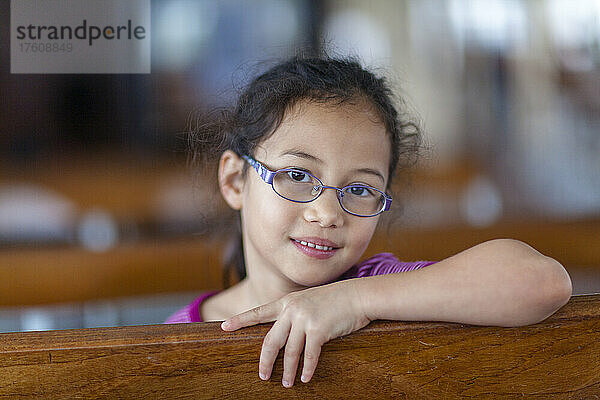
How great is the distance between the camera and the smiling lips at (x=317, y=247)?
764mm

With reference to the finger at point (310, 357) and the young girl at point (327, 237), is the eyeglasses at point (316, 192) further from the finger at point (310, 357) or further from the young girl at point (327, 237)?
the finger at point (310, 357)

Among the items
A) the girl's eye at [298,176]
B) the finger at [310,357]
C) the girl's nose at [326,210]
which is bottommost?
the finger at [310,357]

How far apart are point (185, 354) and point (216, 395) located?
4cm

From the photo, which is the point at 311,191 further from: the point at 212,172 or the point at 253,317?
the point at 212,172

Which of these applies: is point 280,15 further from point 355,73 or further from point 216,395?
point 216,395

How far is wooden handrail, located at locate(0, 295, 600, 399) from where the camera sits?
0.48 m

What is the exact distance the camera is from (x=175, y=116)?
5.91 ft

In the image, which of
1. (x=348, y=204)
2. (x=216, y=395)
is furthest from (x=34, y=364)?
(x=348, y=204)

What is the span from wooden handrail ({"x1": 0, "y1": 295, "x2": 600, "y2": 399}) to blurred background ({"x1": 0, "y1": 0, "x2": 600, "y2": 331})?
68cm

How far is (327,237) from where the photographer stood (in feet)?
2.49

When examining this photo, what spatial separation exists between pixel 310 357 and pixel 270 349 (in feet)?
0.10

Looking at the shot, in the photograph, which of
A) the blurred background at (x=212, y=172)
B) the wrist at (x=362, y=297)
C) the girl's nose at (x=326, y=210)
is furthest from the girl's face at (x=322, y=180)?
the blurred background at (x=212, y=172)

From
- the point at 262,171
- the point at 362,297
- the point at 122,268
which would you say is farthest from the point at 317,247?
the point at 122,268

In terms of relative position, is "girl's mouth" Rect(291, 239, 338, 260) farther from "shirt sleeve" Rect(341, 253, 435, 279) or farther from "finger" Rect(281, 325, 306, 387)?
"finger" Rect(281, 325, 306, 387)
